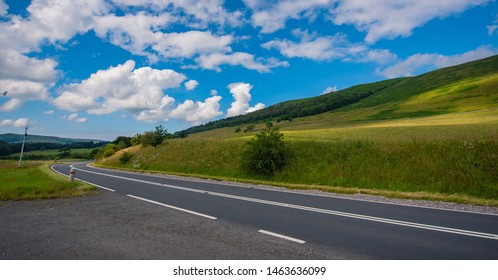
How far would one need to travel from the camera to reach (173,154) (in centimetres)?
3284

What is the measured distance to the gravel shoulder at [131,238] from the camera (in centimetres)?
514

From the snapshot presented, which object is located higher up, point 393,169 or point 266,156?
point 266,156

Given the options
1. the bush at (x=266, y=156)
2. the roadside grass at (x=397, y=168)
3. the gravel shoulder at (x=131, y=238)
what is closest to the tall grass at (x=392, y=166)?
the roadside grass at (x=397, y=168)

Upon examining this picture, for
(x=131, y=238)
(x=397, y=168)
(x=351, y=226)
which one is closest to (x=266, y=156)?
(x=397, y=168)

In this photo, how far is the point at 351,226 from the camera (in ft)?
23.7

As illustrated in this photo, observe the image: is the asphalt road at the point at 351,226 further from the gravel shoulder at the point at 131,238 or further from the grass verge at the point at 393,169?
the grass verge at the point at 393,169

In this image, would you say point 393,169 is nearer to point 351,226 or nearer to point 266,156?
point 266,156

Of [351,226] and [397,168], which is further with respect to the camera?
[397,168]

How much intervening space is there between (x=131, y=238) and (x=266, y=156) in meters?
14.7

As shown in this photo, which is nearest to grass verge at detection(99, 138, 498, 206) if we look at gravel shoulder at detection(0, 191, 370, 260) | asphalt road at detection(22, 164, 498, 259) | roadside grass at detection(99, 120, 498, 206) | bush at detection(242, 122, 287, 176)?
roadside grass at detection(99, 120, 498, 206)

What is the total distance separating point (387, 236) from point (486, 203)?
22.3ft

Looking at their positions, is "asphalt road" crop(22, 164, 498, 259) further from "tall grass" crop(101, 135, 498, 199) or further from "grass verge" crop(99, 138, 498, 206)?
"tall grass" crop(101, 135, 498, 199)

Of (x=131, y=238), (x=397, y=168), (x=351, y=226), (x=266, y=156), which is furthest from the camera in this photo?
(x=266, y=156)
